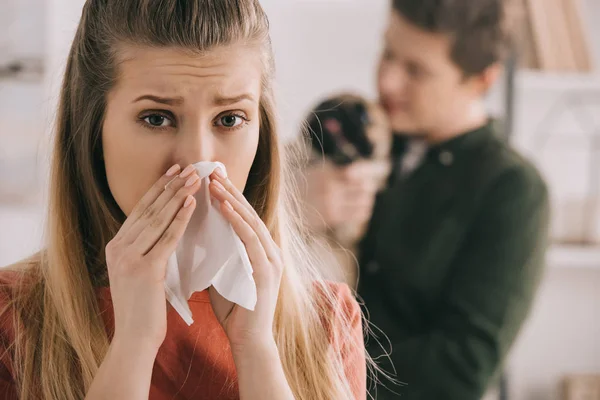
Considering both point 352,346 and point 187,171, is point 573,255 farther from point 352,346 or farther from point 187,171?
point 187,171

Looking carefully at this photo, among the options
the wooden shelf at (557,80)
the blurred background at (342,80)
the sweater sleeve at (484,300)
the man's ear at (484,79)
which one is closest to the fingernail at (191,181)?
the sweater sleeve at (484,300)

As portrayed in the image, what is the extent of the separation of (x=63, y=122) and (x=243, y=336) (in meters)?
0.36

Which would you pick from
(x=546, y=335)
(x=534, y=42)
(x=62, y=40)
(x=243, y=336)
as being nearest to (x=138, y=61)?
(x=243, y=336)

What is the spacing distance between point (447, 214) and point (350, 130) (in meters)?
0.38

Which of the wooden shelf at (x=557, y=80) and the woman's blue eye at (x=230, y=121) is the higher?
the woman's blue eye at (x=230, y=121)

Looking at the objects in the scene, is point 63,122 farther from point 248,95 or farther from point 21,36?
point 21,36

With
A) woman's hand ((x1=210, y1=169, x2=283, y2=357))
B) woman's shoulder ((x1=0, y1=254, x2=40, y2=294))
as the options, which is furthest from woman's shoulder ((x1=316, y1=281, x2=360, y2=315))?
woman's shoulder ((x1=0, y1=254, x2=40, y2=294))

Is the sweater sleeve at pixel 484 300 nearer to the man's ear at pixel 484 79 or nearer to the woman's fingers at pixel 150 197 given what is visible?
the man's ear at pixel 484 79

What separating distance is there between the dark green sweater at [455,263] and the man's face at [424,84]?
0.31 ft

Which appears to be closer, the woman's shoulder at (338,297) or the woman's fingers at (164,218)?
the woman's fingers at (164,218)

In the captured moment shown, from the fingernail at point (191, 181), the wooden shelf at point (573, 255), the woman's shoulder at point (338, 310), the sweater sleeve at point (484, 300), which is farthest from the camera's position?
the wooden shelf at point (573, 255)

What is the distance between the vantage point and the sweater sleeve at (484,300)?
207 centimetres

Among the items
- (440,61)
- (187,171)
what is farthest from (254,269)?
(440,61)

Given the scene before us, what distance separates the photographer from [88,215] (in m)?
1.01
